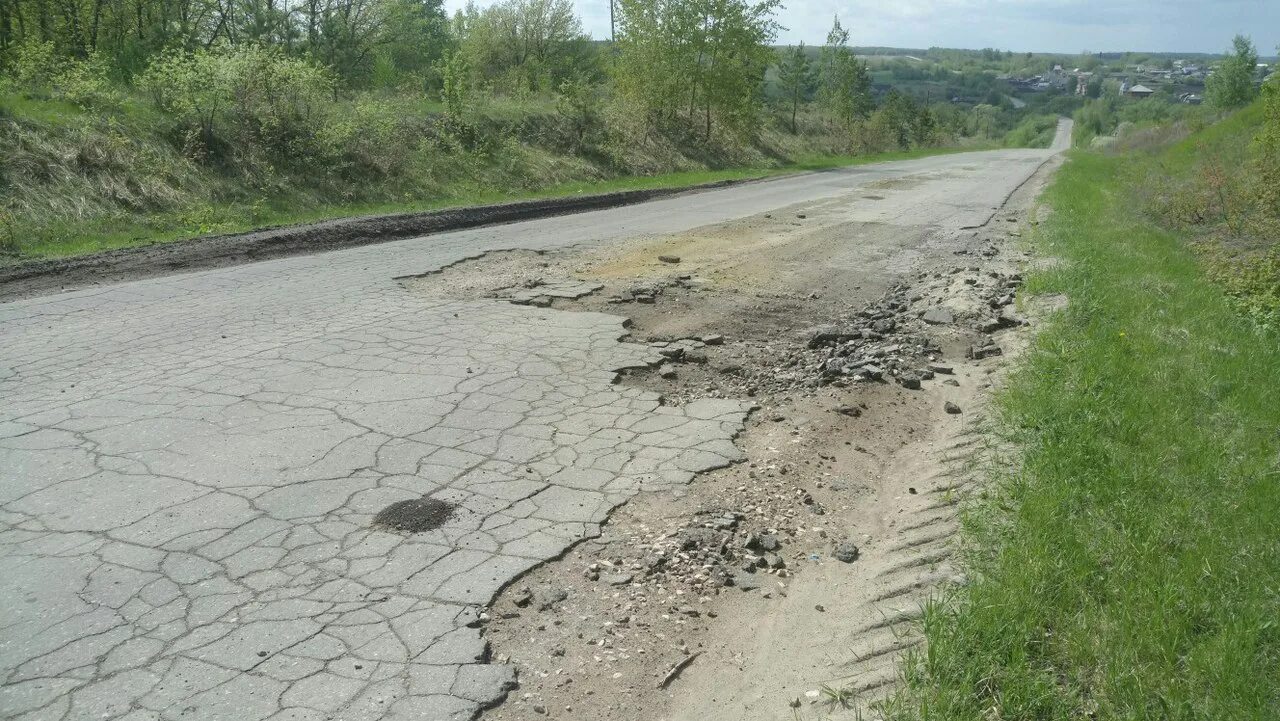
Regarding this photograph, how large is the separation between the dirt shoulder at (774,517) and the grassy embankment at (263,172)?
7.11m

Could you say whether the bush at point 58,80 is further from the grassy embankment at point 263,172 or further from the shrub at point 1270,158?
Result: the shrub at point 1270,158

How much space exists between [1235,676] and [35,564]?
4.74m

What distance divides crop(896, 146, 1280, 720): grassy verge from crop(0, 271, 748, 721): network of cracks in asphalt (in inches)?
66.4

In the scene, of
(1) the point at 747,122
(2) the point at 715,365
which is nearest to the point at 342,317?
(2) the point at 715,365

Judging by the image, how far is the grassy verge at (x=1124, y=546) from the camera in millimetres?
2926

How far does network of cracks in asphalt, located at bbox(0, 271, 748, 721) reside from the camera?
3.18 meters

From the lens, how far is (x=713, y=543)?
14.0 ft

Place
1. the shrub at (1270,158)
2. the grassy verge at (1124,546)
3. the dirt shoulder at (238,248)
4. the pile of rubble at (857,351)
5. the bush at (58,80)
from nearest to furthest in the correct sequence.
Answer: the grassy verge at (1124,546) < the pile of rubble at (857,351) < the dirt shoulder at (238,248) < the shrub at (1270,158) < the bush at (58,80)

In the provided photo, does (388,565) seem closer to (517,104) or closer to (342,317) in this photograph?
(342,317)

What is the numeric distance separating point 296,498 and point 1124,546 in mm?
3957

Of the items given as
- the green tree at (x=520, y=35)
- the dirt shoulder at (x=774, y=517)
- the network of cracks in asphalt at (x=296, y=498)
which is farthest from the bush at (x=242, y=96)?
the green tree at (x=520, y=35)

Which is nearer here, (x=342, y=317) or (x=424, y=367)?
(x=424, y=367)

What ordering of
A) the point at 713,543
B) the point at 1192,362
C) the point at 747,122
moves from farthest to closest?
the point at 747,122
the point at 1192,362
the point at 713,543

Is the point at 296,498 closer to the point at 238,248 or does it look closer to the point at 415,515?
the point at 415,515
